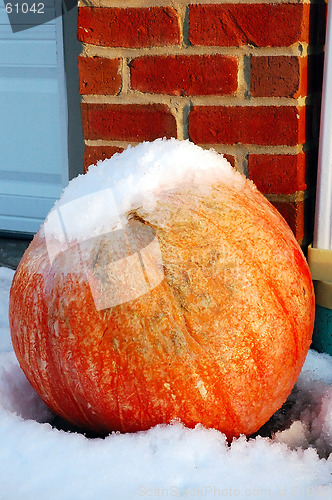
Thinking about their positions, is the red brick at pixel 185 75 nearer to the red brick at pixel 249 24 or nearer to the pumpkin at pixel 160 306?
the red brick at pixel 249 24

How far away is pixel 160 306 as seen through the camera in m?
1.17

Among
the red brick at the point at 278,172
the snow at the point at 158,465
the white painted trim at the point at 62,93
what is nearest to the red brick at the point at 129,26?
the red brick at the point at 278,172

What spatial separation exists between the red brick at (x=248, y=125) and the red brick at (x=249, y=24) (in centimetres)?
17

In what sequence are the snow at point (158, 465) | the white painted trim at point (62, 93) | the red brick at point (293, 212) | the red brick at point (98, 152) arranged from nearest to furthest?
1. the snow at point (158, 465)
2. the red brick at point (293, 212)
3. the red brick at point (98, 152)
4. the white painted trim at point (62, 93)

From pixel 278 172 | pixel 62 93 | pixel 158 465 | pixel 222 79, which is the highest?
pixel 222 79

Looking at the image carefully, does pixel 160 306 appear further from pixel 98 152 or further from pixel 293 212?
pixel 98 152

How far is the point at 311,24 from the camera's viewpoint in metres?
1.59

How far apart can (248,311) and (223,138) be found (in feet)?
2.11

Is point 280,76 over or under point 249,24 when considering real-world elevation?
under

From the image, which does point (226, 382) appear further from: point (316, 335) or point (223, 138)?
point (223, 138)

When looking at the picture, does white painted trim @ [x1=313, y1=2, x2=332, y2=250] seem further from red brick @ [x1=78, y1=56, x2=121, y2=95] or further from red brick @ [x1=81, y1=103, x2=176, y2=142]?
red brick @ [x1=78, y1=56, x2=121, y2=95]

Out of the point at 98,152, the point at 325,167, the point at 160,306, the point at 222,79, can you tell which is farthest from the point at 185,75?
the point at 160,306

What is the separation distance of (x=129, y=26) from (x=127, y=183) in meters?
0.65

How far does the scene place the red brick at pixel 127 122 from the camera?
170cm
